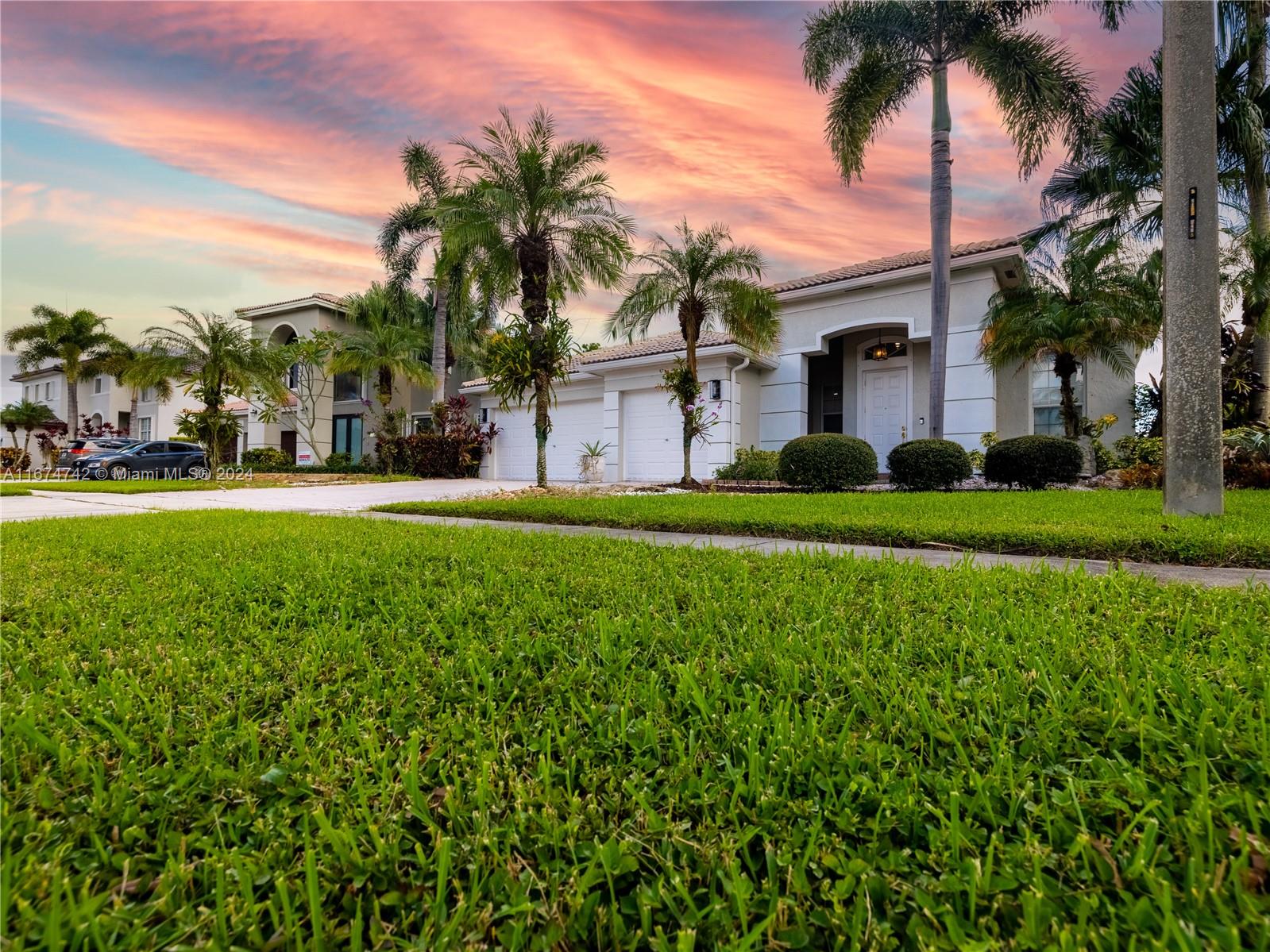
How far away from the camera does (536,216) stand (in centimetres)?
1274

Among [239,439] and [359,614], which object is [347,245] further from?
[239,439]

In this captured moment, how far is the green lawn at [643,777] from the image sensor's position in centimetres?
98

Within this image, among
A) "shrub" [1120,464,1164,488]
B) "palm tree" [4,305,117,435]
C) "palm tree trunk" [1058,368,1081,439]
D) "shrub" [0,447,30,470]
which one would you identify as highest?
"palm tree" [4,305,117,435]

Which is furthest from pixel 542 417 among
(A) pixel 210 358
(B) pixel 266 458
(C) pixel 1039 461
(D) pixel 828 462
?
(B) pixel 266 458

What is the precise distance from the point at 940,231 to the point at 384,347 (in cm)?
1807

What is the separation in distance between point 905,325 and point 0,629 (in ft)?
54.9

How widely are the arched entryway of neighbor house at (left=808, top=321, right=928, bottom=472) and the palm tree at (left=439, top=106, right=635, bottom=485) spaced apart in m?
6.72

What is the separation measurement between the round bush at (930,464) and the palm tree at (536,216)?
22.6 feet

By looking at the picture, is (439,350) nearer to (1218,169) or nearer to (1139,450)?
(1139,450)

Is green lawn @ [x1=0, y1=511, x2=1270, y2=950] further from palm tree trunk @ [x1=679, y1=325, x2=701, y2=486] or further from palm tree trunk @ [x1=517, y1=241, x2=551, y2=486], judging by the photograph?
palm tree trunk @ [x1=679, y1=325, x2=701, y2=486]

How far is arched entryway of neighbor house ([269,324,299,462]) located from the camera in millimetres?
27422

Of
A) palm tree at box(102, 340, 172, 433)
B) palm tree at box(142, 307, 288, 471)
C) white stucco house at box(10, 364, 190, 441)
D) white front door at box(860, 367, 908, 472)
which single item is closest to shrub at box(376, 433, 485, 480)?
→ palm tree at box(142, 307, 288, 471)

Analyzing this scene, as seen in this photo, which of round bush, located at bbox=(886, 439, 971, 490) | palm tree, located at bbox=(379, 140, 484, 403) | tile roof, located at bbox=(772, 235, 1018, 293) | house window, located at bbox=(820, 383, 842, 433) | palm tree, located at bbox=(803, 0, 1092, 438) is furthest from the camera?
palm tree, located at bbox=(379, 140, 484, 403)

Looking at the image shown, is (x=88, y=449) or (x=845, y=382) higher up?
(x=845, y=382)
